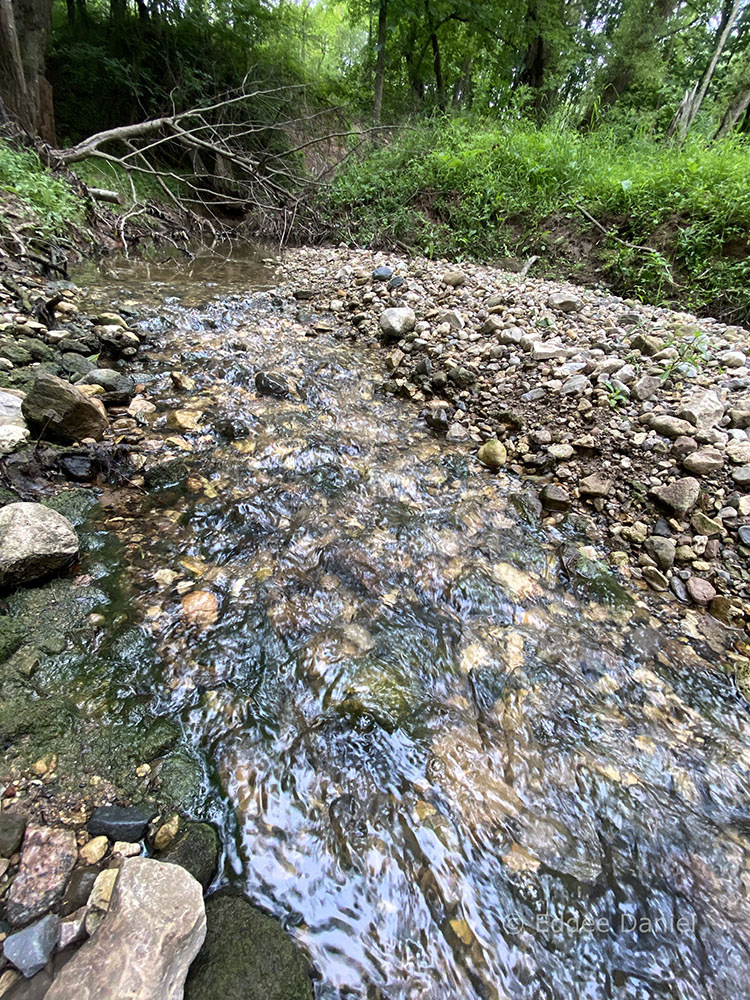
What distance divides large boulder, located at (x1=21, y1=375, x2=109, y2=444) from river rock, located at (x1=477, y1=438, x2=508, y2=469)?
92.4 inches

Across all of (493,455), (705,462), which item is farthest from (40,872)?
(705,462)

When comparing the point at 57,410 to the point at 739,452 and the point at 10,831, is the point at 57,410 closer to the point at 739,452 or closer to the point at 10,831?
the point at 10,831

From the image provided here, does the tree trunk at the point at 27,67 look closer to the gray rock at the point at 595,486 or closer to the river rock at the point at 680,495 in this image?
the gray rock at the point at 595,486

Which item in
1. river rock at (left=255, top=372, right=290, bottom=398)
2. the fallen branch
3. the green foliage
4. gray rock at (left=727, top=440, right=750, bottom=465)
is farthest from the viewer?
the green foliage

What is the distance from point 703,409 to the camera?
2.75 meters

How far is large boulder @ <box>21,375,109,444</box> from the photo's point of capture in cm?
234

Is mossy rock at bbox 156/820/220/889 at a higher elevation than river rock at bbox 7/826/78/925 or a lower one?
lower

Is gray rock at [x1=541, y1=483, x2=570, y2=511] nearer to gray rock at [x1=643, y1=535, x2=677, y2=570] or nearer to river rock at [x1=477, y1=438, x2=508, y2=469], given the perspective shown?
river rock at [x1=477, y1=438, x2=508, y2=469]

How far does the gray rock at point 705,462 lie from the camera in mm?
2492

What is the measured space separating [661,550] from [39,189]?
6.90 meters

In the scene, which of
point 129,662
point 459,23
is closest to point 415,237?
point 129,662

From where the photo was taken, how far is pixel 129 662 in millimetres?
1640

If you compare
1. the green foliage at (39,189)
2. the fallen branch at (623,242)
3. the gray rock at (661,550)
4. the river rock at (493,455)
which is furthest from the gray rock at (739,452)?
the green foliage at (39,189)

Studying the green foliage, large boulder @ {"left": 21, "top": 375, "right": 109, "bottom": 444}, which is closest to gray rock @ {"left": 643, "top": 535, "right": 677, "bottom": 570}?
large boulder @ {"left": 21, "top": 375, "right": 109, "bottom": 444}
